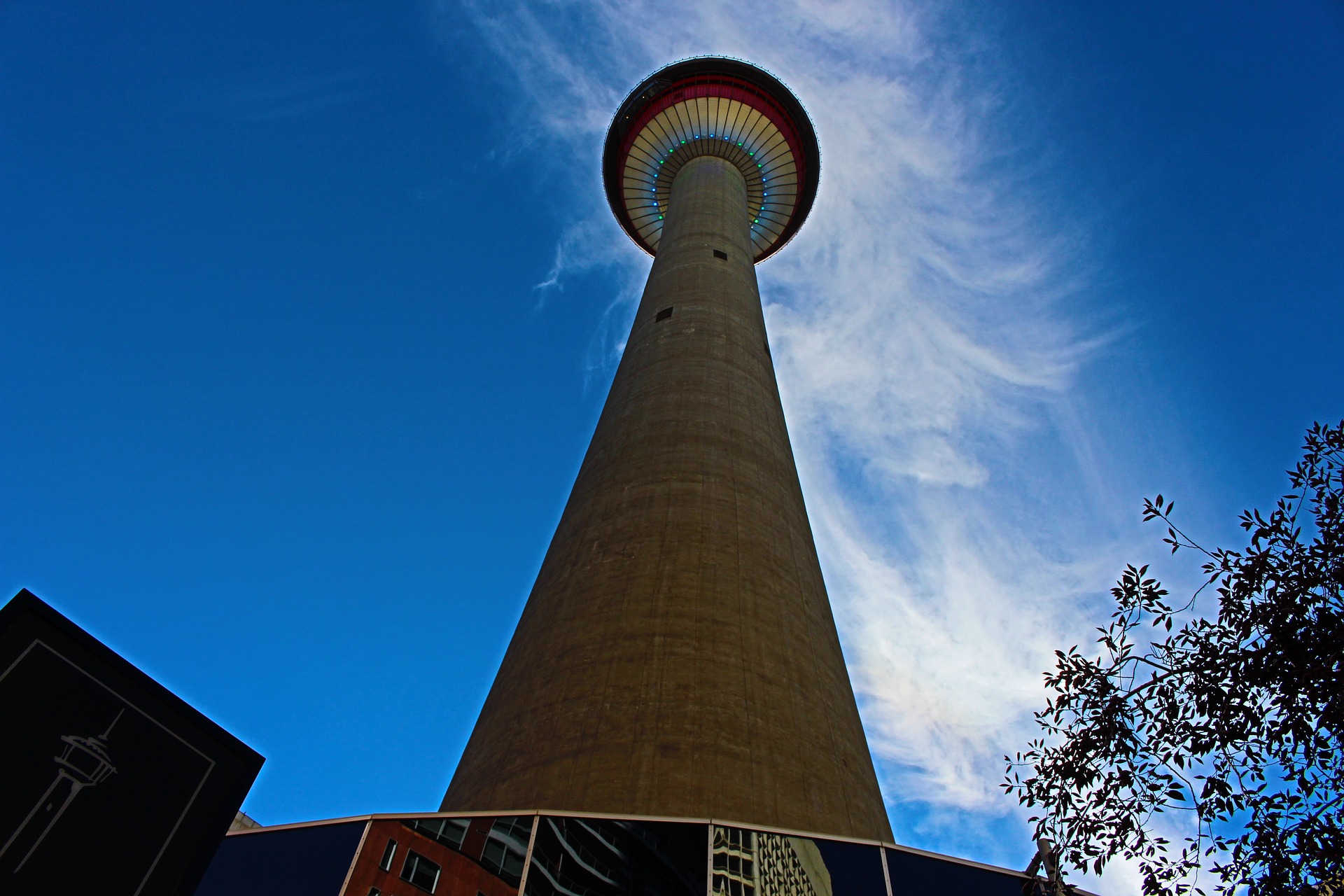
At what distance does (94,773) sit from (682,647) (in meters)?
7.22

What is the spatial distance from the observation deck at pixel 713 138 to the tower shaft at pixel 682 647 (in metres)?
15.1

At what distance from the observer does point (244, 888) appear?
6.10 metres

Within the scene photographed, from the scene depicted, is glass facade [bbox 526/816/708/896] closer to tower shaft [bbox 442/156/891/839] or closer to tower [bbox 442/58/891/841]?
tower [bbox 442/58/891/841]

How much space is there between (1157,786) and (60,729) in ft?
20.0

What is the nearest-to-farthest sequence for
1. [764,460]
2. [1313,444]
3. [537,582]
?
[1313,444], [537,582], [764,460]

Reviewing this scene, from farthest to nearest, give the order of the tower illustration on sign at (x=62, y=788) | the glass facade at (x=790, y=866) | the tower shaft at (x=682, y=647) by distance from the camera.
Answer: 1. the tower shaft at (x=682, y=647)
2. the glass facade at (x=790, y=866)
3. the tower illustration on sign at (x=62, y=788)

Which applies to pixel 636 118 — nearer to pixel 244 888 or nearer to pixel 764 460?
pixel 764 460

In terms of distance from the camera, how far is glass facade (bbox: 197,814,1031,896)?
226 inches

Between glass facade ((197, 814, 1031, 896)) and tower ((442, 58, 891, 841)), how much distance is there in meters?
1.92

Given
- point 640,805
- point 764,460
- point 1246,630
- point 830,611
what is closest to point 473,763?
point 640,805

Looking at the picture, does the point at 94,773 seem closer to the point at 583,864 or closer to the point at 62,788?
the point at 62,788

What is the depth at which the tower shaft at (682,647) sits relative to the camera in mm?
8859

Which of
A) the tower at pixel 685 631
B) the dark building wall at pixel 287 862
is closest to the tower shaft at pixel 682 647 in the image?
the tower at pixel 685 631

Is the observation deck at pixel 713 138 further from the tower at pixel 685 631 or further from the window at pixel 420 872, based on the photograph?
the window at pixel 420 872
